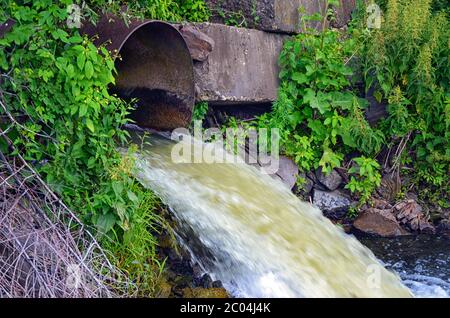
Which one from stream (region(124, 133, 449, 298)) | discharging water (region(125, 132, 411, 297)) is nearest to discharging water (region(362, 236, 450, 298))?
stream (region(124, 133, 449, 298))

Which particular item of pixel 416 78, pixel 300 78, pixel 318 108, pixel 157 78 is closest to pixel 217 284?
pixel 157 78

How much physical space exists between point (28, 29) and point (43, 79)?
1.06 ft

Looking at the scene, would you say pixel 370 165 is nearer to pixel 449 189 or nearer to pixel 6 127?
pixel 449 189

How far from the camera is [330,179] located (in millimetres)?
6457

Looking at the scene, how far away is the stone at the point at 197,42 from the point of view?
5.92 m

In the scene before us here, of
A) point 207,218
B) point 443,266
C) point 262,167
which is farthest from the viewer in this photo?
point 262,167

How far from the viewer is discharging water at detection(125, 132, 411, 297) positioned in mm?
4219

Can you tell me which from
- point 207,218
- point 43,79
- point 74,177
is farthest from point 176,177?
point 43,79

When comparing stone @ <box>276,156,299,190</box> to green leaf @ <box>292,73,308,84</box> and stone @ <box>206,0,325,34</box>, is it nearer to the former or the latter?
green leaf @ <box>292,73,308,84</box>

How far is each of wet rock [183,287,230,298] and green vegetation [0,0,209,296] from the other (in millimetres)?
224

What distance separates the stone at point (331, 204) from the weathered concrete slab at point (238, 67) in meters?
1.07

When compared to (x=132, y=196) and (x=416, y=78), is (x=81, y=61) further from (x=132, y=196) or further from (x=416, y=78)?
(x=416, y=78)

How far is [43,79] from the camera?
4.09 metres

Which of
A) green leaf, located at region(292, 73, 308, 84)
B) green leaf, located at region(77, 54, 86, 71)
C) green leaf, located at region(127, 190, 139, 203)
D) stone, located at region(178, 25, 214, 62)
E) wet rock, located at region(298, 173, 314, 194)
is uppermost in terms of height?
green leaf, located at region(77, 54, 86, 71)
